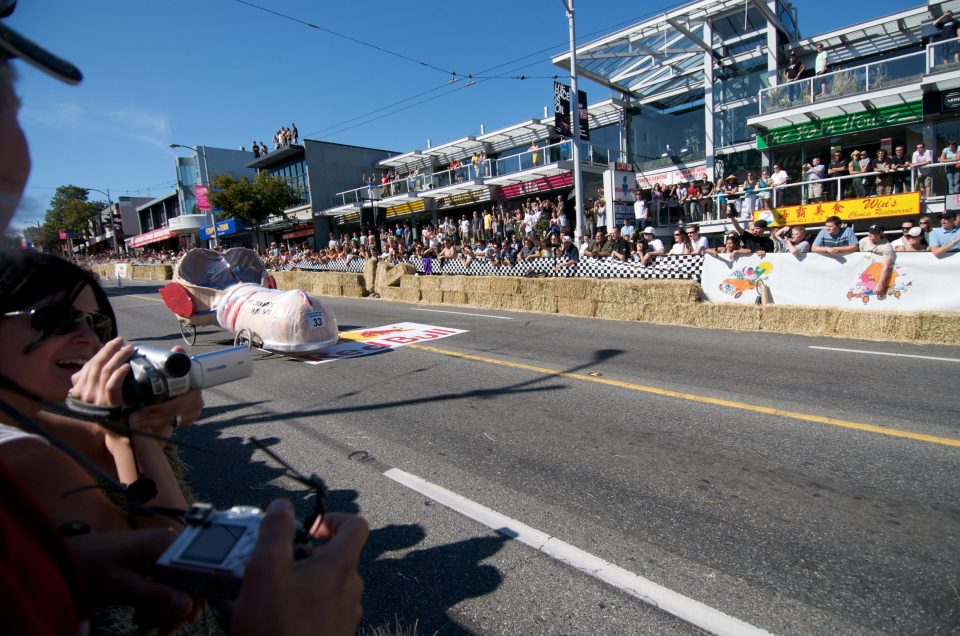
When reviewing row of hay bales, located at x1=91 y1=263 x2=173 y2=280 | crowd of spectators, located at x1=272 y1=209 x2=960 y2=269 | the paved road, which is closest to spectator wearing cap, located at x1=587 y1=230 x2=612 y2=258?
crowd of spectators, located at x1=272 y1=209 x2=960 y2=269

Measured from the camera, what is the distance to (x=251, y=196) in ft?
122

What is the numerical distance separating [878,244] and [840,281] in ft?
2.67

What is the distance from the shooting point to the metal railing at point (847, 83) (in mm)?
16000

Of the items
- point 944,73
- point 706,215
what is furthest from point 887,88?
point 706,215

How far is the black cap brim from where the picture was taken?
89 centimetres

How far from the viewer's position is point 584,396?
19.0 feet

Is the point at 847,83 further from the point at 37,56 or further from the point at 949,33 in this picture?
the point at 37,56

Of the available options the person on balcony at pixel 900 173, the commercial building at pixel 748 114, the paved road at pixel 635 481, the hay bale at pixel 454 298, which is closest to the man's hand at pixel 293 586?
the paved road at pixel 635 481

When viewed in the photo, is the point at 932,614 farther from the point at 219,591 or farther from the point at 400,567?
the point at 219,591

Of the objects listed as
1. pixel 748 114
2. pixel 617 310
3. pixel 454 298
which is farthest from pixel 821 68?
pixel 454 298

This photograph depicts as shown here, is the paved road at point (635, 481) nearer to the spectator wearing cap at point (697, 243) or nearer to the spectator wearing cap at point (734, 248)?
the spectator wearing cap at point (734, 248)

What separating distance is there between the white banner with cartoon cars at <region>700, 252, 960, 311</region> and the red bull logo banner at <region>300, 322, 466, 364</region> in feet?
18.4

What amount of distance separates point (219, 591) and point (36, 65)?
3.21 feet

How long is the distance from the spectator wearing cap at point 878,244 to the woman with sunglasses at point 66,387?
34.6ft
